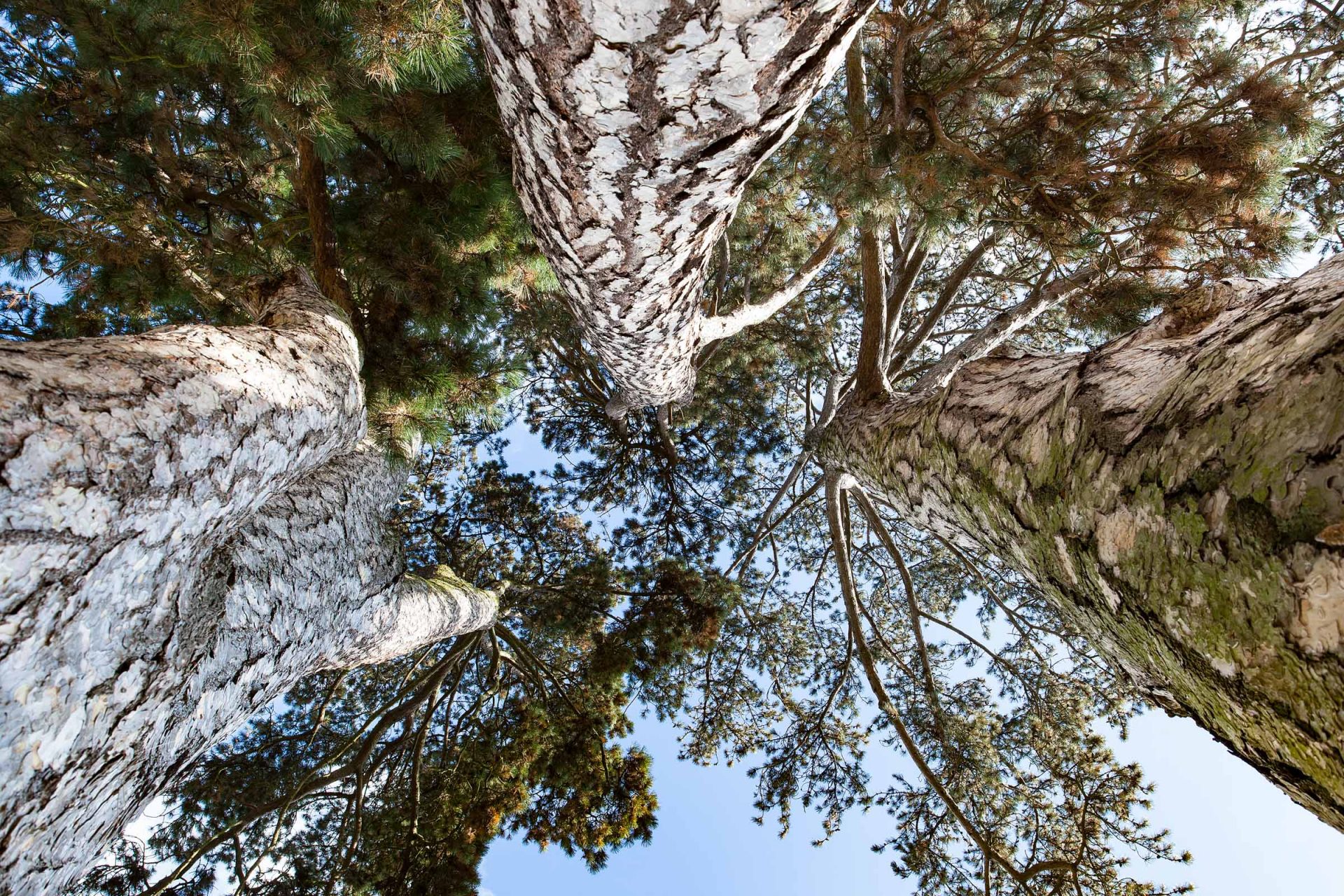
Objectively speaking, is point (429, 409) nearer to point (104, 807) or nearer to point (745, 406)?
point (104, 807)

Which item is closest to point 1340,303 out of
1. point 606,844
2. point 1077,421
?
point 1077,421

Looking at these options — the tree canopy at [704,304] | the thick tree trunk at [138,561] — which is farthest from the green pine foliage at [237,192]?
the thick tree trunk at [138,561]

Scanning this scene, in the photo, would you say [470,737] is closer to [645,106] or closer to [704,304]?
[704,304]

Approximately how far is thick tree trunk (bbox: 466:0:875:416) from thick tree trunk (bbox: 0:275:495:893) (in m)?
0.88

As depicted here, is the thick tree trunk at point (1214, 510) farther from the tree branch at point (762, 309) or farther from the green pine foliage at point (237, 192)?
the green pine foliage at point (237, 192)

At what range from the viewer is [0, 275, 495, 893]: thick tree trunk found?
2.76ft

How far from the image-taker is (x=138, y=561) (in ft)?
3.32

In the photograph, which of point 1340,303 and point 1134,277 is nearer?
point 1340,303

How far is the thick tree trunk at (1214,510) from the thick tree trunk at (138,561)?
162cm

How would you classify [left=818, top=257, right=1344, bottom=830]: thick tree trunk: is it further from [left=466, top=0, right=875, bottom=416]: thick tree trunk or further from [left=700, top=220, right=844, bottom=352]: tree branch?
[left=700, top=220, right=844, bottom=352]: tree branch

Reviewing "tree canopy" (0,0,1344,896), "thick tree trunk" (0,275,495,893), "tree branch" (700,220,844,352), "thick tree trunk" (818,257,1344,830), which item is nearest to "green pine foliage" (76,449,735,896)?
"tree canopy" (0,0,1344,896)

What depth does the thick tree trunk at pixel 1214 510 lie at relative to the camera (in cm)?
59

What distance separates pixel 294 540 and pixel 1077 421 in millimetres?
2173

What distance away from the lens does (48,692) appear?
871 mm
